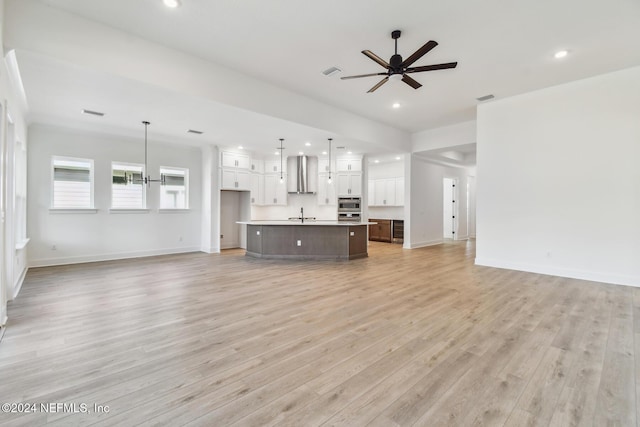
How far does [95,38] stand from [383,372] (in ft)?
15.5

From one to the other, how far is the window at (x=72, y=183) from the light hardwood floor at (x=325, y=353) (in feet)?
7.37

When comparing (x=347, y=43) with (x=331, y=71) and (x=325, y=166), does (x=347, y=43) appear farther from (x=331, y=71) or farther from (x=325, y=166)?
(x=325, y=166)

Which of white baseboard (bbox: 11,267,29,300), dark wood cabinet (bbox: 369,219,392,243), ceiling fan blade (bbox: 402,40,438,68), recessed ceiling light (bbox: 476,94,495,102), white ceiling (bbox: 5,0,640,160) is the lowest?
white baseboard (bbox: 11,267,29,300)

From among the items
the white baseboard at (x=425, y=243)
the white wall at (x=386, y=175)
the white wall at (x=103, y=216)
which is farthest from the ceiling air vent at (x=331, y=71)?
Result: the white wall at (x=386, y=175)

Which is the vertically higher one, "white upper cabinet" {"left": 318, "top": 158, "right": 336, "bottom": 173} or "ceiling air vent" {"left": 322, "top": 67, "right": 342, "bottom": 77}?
"ceiling air vent" {"left": 322, "top": 67, "right": 342, "bottom": 77}

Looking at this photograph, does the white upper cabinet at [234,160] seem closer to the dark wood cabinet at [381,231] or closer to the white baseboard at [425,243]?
the dark wood cabinet at [381,231]

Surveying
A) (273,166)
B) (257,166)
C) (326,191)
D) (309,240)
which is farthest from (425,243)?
(257,166)

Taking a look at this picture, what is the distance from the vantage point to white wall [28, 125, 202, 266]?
577cm

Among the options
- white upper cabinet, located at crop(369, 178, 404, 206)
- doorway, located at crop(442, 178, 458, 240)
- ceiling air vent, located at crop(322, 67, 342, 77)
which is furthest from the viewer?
doorway, located at crop(442, 178, 458, 240)

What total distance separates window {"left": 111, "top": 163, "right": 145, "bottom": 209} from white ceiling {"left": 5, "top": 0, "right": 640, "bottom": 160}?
5.41 feet

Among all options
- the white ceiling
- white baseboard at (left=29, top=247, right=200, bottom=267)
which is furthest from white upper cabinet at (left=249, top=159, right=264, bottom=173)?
the white ceiling

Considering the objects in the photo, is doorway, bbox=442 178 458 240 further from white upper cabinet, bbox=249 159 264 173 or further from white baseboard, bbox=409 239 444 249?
white upper cabinet, bbox=249 159 264 173

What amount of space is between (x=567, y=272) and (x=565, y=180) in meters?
1.62

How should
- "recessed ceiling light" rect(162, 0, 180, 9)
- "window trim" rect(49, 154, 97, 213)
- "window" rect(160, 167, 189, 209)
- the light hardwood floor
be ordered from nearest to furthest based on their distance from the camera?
the light hardwood floor < "recessed ceiling light" rect(162, 0, 180, 9) < "window trim" rect(49, 154, 97, 213) < "window" rect(160, 167, 189, 209)
